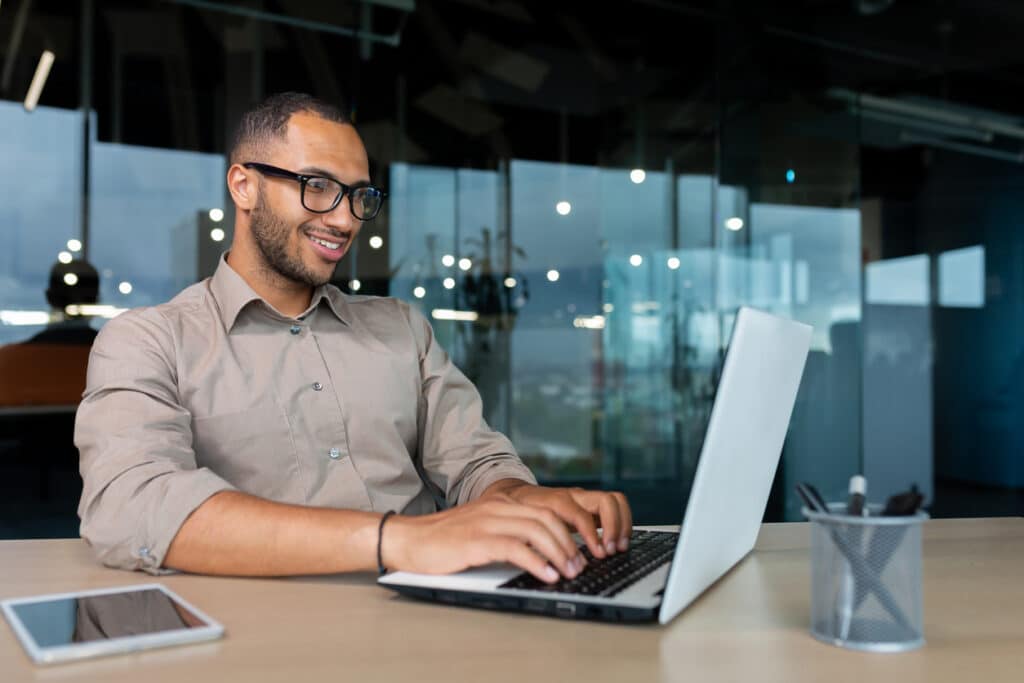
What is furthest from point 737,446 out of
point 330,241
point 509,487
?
point 330,241


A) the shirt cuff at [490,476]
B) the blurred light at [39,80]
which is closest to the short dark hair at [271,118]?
the shirt cuff at [490,476]

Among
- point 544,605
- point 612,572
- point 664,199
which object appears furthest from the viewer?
point 664,199

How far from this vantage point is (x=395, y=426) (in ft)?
5.39

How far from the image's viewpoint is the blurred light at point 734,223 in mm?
5199

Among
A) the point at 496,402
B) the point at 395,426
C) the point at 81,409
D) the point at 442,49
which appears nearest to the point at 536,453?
the point at 496,402

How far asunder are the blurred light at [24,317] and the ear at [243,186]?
10.0ft

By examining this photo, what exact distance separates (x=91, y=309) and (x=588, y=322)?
255 centimetres

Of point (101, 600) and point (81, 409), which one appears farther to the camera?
point (81, 409)

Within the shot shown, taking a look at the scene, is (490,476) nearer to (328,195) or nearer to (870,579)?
(328,195)

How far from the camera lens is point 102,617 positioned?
2.86ft

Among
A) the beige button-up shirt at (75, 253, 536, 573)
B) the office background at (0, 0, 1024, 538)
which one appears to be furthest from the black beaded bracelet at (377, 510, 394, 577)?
the office background at (0, 0, 1024, 538)

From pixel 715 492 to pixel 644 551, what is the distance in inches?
12.3

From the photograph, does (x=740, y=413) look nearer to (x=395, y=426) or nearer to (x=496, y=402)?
(x=395, y=426)

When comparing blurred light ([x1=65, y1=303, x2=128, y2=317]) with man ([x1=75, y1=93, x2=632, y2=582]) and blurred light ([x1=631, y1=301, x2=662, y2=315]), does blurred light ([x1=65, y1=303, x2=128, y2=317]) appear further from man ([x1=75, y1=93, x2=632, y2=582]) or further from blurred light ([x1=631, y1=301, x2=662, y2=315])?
man ([x1=75, y1=93, x2=632, y2=582])
